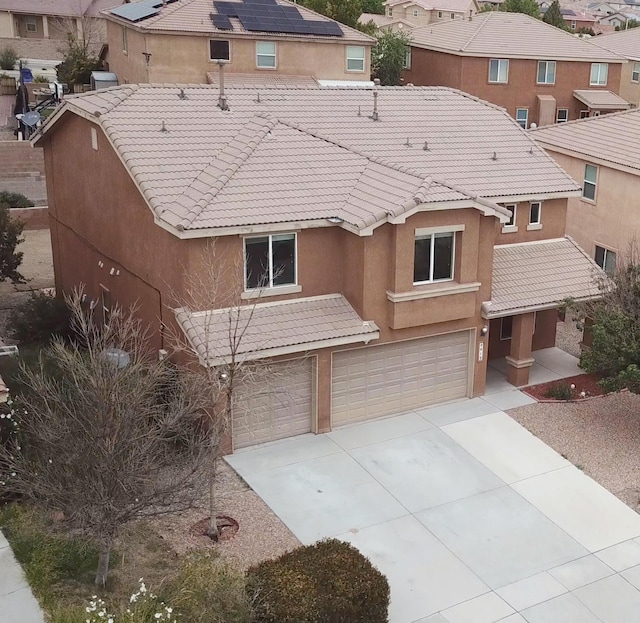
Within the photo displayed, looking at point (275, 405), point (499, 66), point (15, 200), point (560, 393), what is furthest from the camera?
point (499, 66)

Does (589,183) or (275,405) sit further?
(589,183)

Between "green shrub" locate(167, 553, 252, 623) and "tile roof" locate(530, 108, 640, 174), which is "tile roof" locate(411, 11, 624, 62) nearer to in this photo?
"tile roof" locate(530, 108, 640, 174)

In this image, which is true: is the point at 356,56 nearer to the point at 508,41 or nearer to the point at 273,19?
the point at 273,19

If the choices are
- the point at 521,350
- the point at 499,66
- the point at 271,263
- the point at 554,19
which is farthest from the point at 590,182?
the point at 554,19

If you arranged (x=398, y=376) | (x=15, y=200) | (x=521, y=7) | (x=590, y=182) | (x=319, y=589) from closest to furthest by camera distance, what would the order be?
(x=319, y=589)
(x=398, y=376)
(x=590, y=182)
(x=15, y=200)
(x=521, y=7)

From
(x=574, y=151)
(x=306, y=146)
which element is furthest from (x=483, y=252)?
(x=574, y=151)

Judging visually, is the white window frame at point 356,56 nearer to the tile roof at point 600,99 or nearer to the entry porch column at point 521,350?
the tile roof at point 600,99

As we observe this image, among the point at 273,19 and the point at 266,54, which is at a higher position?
the point at 273,19

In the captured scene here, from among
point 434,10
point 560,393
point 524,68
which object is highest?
point 434,10

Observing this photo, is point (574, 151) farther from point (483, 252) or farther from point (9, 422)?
point (9, 422)
